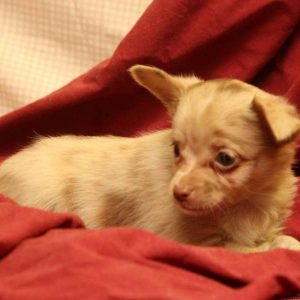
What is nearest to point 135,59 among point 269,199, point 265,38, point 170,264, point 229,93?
point 265,38

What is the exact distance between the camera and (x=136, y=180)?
153 cm

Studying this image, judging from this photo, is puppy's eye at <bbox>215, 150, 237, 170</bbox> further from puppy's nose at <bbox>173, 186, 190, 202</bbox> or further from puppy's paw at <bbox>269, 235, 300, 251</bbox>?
puppy's paw at <bbox>269, 235, 300, 251</bbox>

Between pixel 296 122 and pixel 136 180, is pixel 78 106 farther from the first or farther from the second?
pixel 296 122

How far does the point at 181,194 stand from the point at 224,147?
0.15 m

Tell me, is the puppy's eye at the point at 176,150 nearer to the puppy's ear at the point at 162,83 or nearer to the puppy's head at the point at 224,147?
the puppy's head at the point at 224,147

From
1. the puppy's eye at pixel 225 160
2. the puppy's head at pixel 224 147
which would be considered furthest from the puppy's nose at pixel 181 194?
the puppy's eye at pixel 225 160

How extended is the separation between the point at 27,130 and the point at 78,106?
0.68 feet

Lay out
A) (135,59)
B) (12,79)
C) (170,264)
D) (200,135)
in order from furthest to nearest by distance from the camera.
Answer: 1. (12,79)
2. (135,59)
3. (200,135)
4. (170,264)

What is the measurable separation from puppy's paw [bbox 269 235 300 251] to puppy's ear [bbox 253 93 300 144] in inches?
12.5

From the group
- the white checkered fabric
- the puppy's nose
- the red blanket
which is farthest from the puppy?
the white checkered fabric

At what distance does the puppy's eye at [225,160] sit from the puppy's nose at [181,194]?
0.35 feet

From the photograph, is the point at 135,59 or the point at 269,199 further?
the point at 135,59

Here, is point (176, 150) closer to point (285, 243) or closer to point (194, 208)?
point (194, 208)

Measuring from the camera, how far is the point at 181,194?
1.27 m
